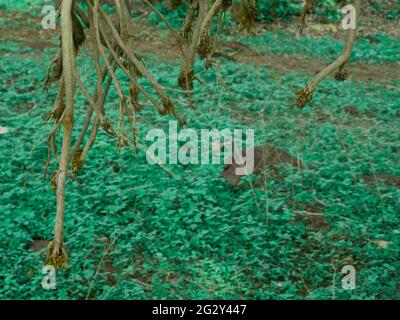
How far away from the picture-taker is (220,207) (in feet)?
17.4

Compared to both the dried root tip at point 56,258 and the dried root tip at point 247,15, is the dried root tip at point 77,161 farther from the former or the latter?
the dried root tip at point 247,15

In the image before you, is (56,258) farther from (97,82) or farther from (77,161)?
(97,82)

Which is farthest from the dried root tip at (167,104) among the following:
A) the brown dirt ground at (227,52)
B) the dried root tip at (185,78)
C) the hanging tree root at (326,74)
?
the brown dirt ground at (227,52)

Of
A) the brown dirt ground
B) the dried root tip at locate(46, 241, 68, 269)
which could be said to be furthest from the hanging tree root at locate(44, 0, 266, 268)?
the brown dirt ground

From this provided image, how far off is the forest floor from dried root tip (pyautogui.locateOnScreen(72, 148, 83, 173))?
2.56 feet

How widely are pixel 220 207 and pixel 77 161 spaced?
7.75ft

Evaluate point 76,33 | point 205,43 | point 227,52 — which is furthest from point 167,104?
point 227,52

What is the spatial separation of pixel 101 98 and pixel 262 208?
89.1 inches

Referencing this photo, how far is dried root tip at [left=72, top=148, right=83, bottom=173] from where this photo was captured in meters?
3.03

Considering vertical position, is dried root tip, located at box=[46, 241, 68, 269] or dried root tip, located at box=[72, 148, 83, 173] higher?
dried root tip, located at box=[72, 148, 83, 173]

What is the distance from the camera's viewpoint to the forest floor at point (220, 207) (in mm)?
4566

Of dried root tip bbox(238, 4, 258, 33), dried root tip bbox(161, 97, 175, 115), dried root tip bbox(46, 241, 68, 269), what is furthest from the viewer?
dried root tip bbox(238, 4, 258, 33)

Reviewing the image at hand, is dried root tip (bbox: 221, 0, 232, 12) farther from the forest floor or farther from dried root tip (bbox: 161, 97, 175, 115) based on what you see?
dried root tip (bbox: 161, 97, 175, 115)
